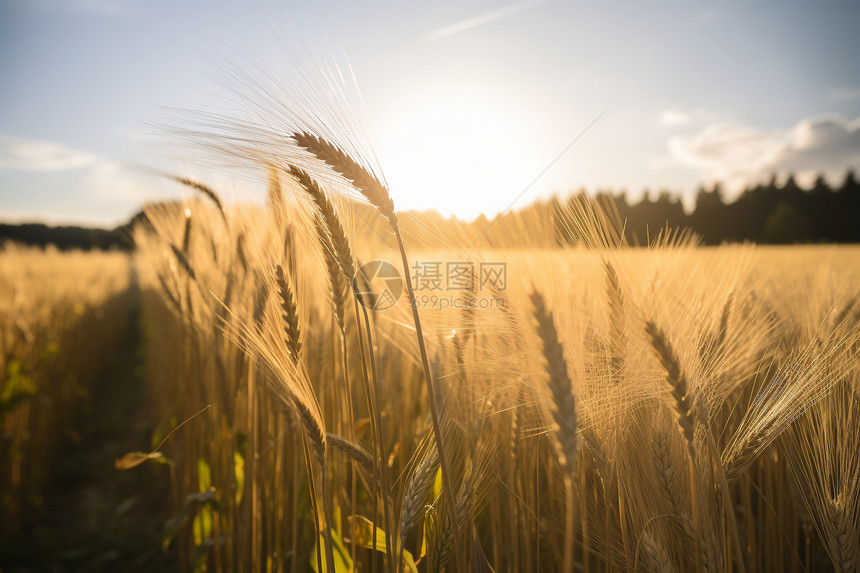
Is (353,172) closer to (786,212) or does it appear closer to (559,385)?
(559,385)

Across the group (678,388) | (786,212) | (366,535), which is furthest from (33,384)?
(786,212)

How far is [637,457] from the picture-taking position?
2.63 ft

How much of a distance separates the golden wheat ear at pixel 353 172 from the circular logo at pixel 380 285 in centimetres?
16

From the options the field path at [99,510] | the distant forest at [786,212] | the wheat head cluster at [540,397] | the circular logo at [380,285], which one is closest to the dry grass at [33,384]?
the field path at [99,510]

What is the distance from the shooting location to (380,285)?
128 cm

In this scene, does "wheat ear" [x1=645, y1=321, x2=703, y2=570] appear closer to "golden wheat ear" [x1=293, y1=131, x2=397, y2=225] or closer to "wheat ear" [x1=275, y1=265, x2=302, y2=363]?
"golden wheat ear" [x1=293, y1=131, x2=397, y2=225]

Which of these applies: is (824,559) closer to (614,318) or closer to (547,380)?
(614,318)

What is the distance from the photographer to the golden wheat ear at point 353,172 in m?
0.82

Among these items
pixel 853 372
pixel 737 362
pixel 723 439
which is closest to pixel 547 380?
pixel 737 362

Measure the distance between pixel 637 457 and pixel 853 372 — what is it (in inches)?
26.2

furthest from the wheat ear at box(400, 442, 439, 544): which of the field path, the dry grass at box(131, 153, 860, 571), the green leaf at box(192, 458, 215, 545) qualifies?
the field path

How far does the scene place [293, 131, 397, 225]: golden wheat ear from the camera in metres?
0.82

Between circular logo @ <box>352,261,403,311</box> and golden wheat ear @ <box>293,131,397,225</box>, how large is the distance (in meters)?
0.16

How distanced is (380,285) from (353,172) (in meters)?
0.50
